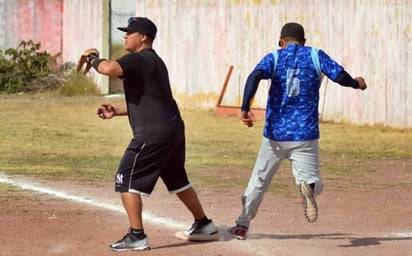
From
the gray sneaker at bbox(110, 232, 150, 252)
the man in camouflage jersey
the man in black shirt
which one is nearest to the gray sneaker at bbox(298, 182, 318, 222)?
the man in camouflage jersey

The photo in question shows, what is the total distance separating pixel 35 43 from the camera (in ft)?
98.6

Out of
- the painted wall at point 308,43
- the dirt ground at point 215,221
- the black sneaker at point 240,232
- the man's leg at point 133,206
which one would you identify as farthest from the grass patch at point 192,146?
the man's leg at point 133,206

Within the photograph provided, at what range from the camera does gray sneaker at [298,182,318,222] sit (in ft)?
30.1

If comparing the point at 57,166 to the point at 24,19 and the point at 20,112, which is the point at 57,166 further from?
the point at 24,19

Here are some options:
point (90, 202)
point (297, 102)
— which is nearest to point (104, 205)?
point (90, 202)

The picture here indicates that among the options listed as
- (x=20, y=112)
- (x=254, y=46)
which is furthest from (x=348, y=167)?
(x=20, y=112)

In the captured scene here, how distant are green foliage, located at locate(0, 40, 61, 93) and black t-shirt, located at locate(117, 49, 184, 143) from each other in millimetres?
19943

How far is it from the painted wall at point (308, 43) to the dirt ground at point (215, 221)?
6192 mm

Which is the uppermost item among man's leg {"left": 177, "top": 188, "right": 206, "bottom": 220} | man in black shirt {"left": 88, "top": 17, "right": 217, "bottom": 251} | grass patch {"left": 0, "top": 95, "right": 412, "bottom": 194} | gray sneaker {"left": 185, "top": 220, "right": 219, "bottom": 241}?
man in black shirt {"left": 88, "top": 17, "right": 217, "bottom": 251}

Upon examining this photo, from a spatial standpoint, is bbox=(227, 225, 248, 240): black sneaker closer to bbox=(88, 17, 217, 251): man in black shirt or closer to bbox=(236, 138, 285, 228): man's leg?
bbox=(236, 138, 285, 228): man's leg

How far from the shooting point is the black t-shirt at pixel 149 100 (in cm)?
903

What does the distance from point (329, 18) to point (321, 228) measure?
36.1 ft

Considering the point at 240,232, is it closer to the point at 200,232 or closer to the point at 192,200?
the point at 200,232

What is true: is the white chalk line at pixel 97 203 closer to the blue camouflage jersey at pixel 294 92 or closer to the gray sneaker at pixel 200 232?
the gray sneaker at pixel 200 232
